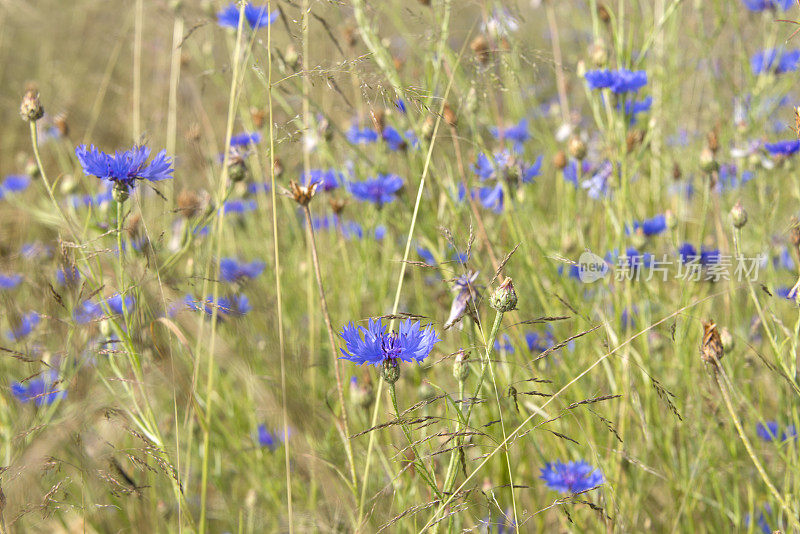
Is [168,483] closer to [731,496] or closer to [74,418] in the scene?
[74,418]

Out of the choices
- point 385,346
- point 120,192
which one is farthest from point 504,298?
point 120,192

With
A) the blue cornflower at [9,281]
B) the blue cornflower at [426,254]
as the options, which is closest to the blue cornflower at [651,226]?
the blue cornflower at [426,254]

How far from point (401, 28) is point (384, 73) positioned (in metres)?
0.69

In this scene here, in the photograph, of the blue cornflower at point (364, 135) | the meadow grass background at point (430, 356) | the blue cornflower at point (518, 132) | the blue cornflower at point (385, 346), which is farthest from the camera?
the blue cornflower at point (518, 132)

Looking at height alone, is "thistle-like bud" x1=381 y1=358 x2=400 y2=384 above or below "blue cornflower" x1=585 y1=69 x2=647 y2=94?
below

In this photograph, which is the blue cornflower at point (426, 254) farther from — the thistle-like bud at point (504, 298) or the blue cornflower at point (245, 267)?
the thistle-like bud at point (504, 298)

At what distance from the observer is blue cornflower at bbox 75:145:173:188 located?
3.09 feet

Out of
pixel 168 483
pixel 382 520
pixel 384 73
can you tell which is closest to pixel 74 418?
pixel 382 520

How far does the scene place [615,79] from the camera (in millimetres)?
1351

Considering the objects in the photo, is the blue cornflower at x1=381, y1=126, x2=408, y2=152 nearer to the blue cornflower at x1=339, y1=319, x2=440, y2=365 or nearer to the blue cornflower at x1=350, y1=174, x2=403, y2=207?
the blue cornflower at x1=350, y1=174, x2=403, y2=207

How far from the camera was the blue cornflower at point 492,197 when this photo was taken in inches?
61.6

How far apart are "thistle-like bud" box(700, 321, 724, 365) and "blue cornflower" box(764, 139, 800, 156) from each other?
66 cm

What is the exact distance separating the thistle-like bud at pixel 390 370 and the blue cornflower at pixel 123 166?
1.32ft

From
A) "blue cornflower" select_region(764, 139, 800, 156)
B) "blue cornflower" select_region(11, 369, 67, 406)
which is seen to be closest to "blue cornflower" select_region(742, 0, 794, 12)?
"blue cornflower" select_region(764, 139, 800, 156)
